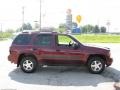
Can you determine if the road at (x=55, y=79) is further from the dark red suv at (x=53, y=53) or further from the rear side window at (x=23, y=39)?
the rear side window at (x=23, y=39)

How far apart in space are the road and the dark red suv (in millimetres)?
416

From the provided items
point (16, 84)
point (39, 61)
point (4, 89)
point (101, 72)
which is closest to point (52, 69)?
point (39, 61)

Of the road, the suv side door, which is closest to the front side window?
the suv side door

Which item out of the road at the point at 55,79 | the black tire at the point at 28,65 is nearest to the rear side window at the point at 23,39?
the black tire at the point at 28,65

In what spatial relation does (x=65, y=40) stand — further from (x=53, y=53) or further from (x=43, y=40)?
(x=53, y=53)

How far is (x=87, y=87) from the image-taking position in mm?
11164

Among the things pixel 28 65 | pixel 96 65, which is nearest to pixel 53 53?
pixel 28 65

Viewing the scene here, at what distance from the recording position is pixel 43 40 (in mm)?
14070

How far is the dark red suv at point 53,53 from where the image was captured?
1376 cm

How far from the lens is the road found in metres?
11.1

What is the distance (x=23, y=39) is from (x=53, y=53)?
141cm

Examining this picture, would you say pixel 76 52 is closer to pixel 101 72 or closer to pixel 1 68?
pixel 101 72

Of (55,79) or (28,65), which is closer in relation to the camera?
(55,79)

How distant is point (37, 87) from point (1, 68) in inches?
191
